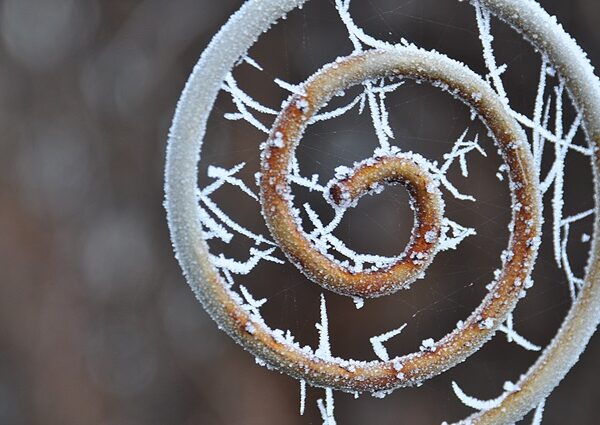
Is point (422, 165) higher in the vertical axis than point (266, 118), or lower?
lower

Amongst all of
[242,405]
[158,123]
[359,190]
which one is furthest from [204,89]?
[242,405]

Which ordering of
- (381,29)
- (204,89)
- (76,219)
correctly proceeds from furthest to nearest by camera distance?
(76,219), (381,29), (204,89)

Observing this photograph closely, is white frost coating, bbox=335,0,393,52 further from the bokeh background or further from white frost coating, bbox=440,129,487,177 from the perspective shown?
the bokeh background

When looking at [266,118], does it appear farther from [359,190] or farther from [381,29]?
[359,190]

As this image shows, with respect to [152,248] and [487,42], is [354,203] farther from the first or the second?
[152,248]

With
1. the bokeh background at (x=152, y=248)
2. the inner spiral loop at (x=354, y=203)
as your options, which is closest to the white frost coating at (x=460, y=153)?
the inner spiral loop at (x=354, y=203)

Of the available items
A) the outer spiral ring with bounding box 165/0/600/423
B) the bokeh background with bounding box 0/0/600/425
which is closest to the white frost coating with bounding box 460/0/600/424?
the outer spiral ring with bounding box 165/0/600/423
